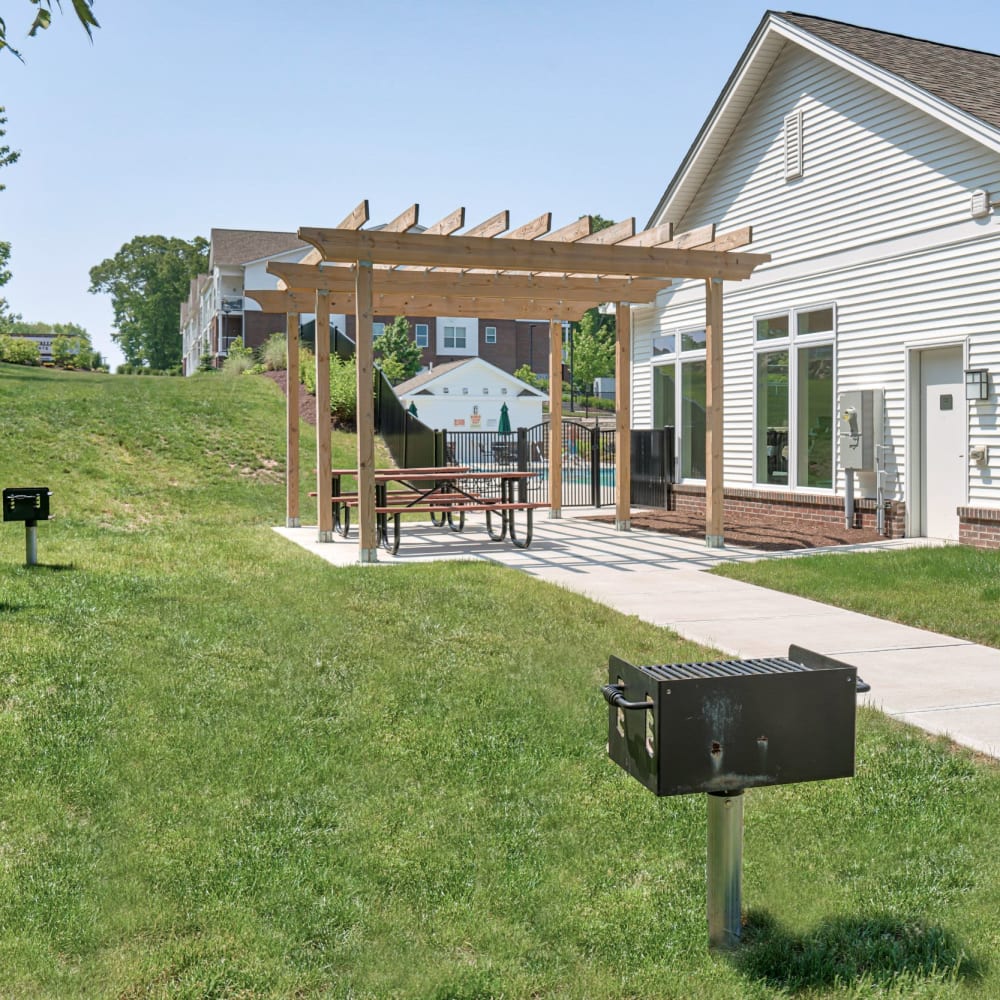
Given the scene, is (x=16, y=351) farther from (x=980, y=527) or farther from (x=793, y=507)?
(x=980, y=527)

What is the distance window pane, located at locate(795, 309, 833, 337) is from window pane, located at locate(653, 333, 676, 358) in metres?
3.41

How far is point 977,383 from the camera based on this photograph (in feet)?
42.1

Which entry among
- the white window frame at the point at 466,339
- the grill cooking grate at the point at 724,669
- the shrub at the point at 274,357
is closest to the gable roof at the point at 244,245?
the white window frame at the point at 466,339

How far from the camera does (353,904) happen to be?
3.72m

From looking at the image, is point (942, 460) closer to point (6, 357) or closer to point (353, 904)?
point (353, 904)

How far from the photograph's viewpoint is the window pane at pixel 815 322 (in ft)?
51.1

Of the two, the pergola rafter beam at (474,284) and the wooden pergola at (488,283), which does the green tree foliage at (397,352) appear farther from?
the pergola rafter beam at (474,284)

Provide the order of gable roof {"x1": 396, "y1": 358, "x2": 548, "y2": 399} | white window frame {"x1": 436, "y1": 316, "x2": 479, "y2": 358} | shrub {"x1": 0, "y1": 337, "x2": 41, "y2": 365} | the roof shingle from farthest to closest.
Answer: white window frame {"x1": 436, "y1": 316, "x2": 479, "y2": 358} < gable roof {"x1": 396, "y1": 358, "x2": 548, "y2": 399} < shrub {"x1": 0, "y1": 337, "x2": 41, "y2": 365} < the roof shingle

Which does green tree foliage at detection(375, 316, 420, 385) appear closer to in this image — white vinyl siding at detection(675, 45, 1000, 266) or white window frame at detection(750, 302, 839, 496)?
white vinyl siding at detection(675, 45, 1000, 266)

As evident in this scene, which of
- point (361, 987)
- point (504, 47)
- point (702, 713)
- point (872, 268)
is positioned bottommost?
point (361, 987)

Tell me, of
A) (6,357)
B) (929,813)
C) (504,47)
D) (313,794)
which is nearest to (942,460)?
(504,47)

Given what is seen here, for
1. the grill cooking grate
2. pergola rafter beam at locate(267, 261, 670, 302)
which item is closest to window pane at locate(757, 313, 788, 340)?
pergola rafter beam at locate(267, 261, 670, 302)

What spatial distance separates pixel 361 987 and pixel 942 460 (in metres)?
12.1

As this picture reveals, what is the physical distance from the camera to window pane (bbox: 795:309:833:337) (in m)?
15.6
